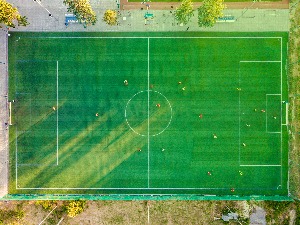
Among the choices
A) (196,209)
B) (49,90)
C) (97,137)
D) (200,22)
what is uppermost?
(200,22)

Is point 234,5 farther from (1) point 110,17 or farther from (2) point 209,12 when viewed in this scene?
(1) point 110,17

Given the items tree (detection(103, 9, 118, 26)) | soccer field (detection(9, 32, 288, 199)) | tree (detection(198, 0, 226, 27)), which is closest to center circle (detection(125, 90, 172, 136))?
soccer field (detection(9, 32, 288, 199))

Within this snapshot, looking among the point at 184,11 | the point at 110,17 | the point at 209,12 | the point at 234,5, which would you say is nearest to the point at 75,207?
the point at 110,17

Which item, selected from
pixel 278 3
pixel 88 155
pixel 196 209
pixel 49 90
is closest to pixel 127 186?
pixel 88 155

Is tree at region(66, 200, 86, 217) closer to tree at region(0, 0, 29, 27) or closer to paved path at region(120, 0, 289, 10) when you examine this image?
tree at region(0, 0, 29, 27)

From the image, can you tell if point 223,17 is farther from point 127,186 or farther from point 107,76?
point 127,186

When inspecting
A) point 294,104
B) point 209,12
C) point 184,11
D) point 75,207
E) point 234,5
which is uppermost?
point 234,5
